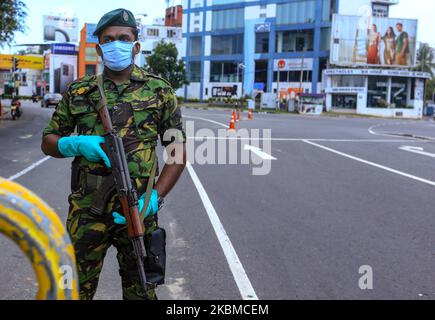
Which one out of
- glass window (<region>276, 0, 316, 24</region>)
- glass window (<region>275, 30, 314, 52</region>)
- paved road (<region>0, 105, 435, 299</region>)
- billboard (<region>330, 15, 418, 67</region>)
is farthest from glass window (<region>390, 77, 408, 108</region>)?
paved road (<region>0, 105, 435, 299</region>)

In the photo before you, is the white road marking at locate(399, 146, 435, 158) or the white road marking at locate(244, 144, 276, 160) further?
the white road marking at locate(399, 146, 435, 158)

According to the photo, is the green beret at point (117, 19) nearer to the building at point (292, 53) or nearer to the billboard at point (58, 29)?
the building at point (292, 53)

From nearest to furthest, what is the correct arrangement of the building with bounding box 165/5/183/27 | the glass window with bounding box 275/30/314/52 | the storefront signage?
1. the storefront signage
2. the glass window with bounding box 275/30/314/52
3. the building with bounding box 165/5/183/27

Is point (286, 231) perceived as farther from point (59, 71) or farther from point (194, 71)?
point (59, 71)

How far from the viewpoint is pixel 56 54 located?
269ft

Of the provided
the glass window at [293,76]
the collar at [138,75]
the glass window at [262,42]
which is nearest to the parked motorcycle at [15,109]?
the collar at [138,75]

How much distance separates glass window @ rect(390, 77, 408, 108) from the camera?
5569 centimetres

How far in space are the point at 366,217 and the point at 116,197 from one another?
4.71m

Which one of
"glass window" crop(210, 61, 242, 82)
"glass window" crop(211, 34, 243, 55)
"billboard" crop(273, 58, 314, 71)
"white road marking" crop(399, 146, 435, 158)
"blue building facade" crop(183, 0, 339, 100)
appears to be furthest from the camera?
"glass window" crop(211, 34, 243, 55)

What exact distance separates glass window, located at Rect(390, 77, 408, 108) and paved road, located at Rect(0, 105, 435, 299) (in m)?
47.3

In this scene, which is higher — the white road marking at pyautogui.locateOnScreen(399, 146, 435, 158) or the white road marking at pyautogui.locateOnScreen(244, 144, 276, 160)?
the white road marking at pyautogui.locateOnScreen(399, 146, 435, 158)

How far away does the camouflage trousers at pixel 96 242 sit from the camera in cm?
252

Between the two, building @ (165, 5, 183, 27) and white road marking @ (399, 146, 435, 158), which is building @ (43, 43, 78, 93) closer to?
building @ (165, 5, 183, 27)
